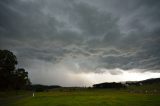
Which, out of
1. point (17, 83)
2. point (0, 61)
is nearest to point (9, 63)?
point (0, 61)

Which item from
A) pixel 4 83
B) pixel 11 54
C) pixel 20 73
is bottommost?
pixel 4 83

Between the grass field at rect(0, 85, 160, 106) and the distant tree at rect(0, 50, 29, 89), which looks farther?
the distant tree at rect(0, 50, 29, 89)

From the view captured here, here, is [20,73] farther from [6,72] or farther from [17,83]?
[6,72]

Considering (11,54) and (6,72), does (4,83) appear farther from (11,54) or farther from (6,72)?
(11,54)

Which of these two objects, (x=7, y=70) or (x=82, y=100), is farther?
(x=7, y=70)

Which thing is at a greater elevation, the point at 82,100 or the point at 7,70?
the point at 7,70

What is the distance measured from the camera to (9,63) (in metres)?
104

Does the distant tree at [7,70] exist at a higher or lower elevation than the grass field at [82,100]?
higher

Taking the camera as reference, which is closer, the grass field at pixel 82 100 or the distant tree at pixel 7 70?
the grass field at pixel 82 100

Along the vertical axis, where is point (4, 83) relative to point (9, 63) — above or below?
below

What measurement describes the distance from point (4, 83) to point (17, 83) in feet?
40.5

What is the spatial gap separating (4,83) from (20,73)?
62.3 feet

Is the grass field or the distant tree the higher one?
the distant tree

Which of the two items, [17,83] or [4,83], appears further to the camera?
[17,83]
